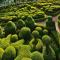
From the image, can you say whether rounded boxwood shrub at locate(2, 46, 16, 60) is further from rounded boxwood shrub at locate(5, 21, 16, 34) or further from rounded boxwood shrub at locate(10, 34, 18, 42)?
rounded boxwood shrub at locate(5, 21, 16, 34)

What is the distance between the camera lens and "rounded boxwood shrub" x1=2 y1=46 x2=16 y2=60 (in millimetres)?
19594

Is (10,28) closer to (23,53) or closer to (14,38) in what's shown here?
(14,38)

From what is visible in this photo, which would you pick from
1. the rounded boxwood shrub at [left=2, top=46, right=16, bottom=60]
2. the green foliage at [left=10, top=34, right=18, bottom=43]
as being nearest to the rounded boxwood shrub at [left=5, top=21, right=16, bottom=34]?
the green foliage at [left=10, top=34, right=18, bottom=43]

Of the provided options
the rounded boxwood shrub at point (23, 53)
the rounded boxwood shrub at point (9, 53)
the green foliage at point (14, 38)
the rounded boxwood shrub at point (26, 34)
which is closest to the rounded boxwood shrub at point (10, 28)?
the green foliage at point (14, 38)

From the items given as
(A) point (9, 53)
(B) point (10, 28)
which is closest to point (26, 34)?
(B) point (10, 28)

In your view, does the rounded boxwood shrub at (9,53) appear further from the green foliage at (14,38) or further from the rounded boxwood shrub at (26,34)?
the rounded boxwood shrub at (26,34)

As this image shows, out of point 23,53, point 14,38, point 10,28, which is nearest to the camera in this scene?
point 23,53

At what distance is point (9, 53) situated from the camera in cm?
1978

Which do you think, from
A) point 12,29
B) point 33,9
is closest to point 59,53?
point 12,29

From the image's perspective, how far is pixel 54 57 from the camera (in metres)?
20.6

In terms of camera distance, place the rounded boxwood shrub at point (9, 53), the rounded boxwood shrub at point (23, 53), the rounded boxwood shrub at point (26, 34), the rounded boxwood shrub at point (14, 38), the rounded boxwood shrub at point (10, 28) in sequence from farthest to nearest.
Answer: the rounded boxwood shrub at point (10, 28) < the rounded boxwood shrub at point (26, 34) < the rounded boxwood shrub at point (14, 38) < the rounded boxwood shrub at point (9, 53) < the rounded boxwood shrub at point (23, 53)

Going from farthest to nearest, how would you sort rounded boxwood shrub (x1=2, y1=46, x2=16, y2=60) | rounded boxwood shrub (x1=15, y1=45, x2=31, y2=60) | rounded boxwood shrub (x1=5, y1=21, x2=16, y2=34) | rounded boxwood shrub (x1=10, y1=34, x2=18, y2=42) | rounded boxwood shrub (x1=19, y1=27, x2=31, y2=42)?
rounded boxwood shrub (x1=5, y1=21, x2=16, y2=34), rounded boxwood shrub (x1=19, y1=27, x2=31, y2=42), rounded boxwood shrub (x1=10, y1=34, x2=18, y2=42), rounded boxwood shrub (x1=2, y1=46, x2=16, y2=60), rounded boxwood shrub (x1=15, y1=45, x2=31, y2=60)

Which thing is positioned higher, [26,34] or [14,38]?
[26,34]

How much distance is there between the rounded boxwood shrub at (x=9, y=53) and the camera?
19.6m
